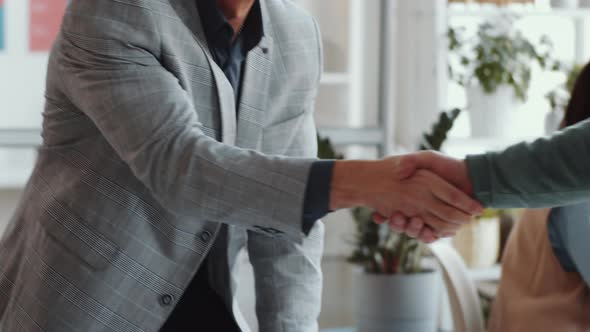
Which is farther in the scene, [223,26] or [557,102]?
[557,102]

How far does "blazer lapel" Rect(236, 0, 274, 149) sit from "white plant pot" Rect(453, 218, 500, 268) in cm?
201

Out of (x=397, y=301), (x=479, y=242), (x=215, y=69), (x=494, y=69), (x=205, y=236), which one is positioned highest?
(x=215, y=69)

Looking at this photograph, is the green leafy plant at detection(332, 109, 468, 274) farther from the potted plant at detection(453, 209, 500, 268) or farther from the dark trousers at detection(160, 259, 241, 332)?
the dark trousers at detection(160, 259, 241, 332)

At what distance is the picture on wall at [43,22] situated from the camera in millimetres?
3195

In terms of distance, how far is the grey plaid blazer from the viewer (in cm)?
119

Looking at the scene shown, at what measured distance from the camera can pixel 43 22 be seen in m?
3.21

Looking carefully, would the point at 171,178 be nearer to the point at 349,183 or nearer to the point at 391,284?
the point at 349,183

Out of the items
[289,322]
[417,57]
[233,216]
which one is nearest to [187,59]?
[233,216]

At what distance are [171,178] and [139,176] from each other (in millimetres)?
49

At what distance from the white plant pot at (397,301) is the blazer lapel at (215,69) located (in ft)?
5.96

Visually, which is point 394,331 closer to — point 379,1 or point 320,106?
point 320,106

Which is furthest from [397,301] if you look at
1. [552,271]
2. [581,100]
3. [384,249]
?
[581,100]

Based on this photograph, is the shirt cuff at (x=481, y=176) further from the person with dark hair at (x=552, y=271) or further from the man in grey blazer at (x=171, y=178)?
the person with dark hair at (x=552, y=271)

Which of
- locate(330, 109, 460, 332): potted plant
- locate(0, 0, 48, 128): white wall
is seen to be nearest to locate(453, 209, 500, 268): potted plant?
locate(330, 109, 460, 332): potted plant
